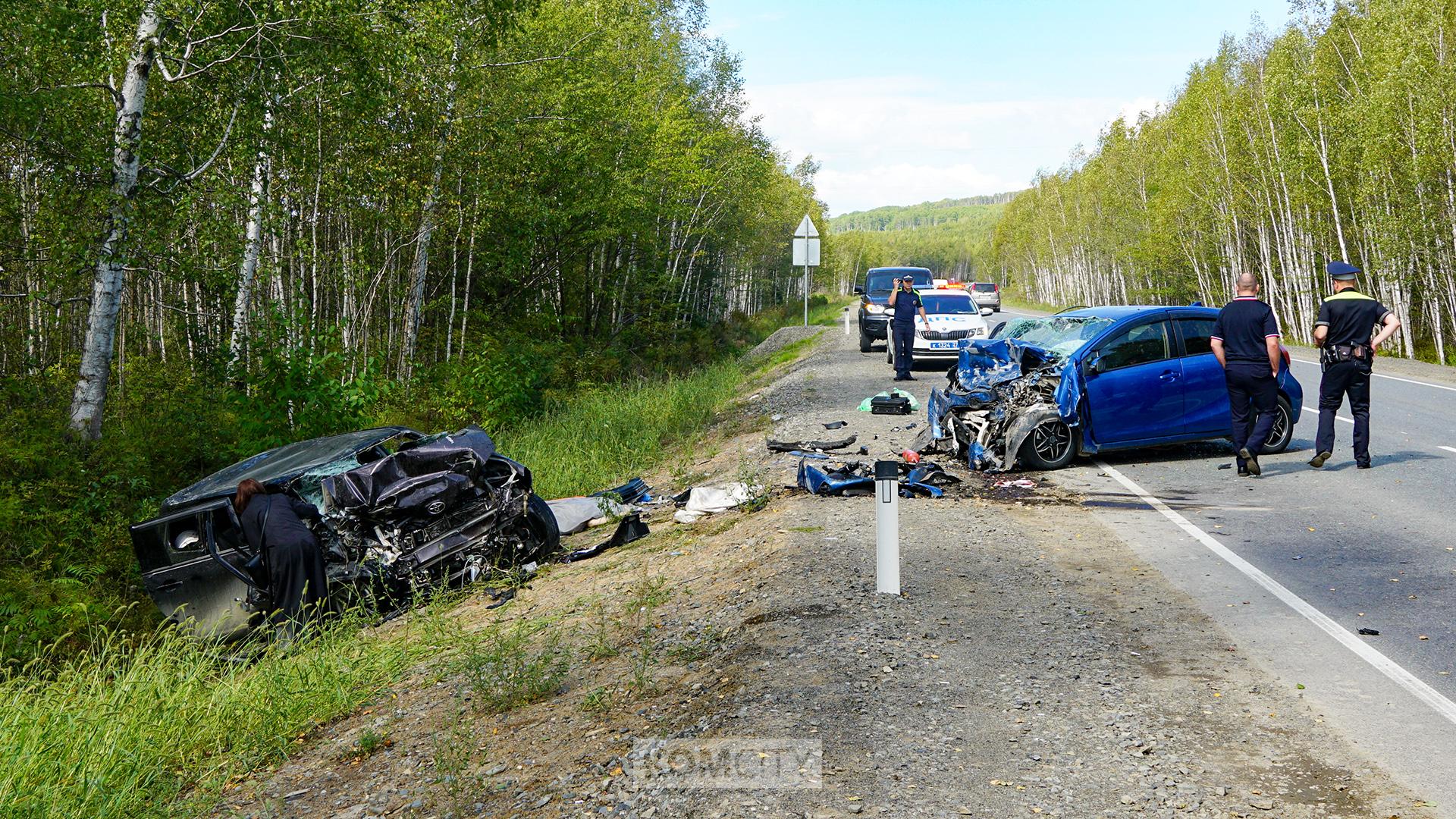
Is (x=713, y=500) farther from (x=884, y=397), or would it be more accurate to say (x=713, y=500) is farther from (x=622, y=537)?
(x=884, y=397)

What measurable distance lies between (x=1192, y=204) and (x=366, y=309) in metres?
45.3

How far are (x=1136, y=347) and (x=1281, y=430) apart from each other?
85.1 inches

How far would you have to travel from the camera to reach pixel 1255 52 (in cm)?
4625

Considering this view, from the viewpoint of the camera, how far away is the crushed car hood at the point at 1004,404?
11.2 meters

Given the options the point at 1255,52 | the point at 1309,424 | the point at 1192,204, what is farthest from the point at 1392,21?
the point at 1309,424

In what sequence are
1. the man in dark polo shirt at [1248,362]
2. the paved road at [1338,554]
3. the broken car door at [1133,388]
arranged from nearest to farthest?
1. the paved road at [1338,554]
2. the man in dark polo shirt at [1248,362]
3. the broken car door at [1133,388]

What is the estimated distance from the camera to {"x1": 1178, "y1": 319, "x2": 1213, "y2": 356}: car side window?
11461mm

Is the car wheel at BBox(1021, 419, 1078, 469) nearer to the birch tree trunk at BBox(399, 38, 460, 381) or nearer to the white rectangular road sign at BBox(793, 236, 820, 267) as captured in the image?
the birch tree trunk at BBox(399, 38, 460, 381)

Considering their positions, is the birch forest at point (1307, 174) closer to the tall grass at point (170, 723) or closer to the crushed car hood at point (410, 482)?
the crushed car hood at point (410, 482)

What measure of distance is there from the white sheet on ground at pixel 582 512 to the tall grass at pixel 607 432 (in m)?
2.38

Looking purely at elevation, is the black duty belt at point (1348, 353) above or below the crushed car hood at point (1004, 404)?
above

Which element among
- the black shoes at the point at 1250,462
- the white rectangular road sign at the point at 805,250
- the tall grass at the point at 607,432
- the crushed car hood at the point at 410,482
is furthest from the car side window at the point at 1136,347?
the white rectangular road sign at the point at 805,250

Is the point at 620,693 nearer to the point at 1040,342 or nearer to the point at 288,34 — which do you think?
the point at 1040,342

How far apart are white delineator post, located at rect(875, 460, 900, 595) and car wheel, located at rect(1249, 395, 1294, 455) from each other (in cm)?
706
